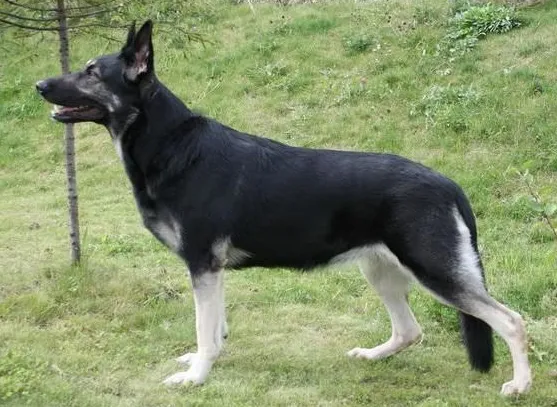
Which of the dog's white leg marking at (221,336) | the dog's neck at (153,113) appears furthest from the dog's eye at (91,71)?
the dog's white leg marking at (221,336)

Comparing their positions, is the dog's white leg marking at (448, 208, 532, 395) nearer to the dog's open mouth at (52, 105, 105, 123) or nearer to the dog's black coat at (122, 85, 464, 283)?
the dog's black coat at (122, 85, 464, 283)

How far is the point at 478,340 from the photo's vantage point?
4.68 metres

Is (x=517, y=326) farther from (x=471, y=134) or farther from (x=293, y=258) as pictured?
(x=471, y=134)

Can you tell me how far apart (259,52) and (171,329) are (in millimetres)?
8782

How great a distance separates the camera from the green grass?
4.86 m

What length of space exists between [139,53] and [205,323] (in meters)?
1.75

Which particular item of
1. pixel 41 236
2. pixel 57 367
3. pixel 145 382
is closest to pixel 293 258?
pixel 145 382

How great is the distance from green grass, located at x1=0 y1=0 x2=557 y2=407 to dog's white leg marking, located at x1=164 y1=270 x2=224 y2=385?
0.10 meters

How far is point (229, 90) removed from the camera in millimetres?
13133

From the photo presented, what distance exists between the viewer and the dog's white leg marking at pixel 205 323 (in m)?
4.84

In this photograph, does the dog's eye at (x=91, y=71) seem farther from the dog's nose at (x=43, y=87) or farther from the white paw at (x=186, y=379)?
the white paw at (x=186, y=379)

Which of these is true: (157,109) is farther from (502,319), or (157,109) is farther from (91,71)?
(502,319)

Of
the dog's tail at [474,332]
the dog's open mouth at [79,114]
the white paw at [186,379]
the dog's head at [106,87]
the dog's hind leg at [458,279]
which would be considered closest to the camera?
the dog's hind leg at [458,279]

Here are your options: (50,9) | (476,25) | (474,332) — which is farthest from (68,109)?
(476,25)
